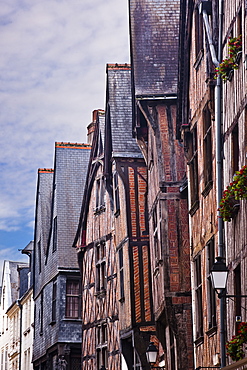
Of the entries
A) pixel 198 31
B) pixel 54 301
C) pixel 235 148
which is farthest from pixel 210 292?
pixel 54 301

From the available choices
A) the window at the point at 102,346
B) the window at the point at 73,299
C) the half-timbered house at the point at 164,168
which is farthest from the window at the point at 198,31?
the window at the point at 73,299

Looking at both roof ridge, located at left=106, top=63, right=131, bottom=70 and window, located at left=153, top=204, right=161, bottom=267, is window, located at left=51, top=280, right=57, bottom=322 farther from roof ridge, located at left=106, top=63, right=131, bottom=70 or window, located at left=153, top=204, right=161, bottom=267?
window, located at left=153, top=204, right=161, bottom=267

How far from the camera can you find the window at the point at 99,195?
2736cm

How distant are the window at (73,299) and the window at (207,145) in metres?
15.9

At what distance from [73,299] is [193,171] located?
48.2ft

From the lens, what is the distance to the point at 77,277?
30656 mm

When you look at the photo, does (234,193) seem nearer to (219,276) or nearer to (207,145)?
(219,276)

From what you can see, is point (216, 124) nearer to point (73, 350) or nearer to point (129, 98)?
point (129, 98)

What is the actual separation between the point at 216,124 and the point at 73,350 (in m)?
18.0

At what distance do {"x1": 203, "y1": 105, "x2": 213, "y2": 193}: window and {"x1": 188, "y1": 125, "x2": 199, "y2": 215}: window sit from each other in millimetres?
880

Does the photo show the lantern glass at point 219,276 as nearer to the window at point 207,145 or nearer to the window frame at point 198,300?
the window at point 207,145

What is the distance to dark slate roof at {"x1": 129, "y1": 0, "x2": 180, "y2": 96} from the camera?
19766 mm

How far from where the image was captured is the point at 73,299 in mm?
30500

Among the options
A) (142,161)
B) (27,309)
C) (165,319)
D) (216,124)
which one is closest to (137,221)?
(142,161)
